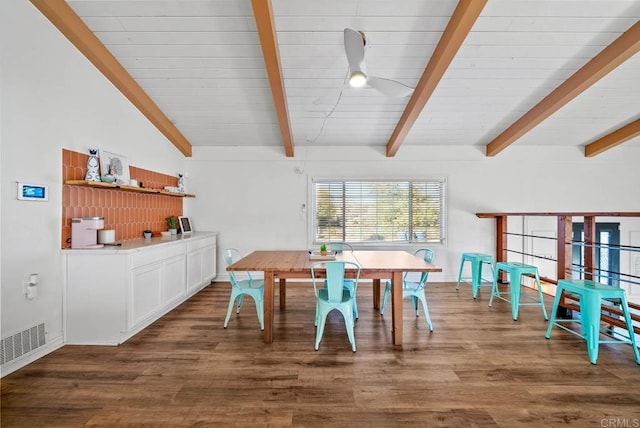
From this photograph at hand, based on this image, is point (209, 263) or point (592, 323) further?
point (209, 263)

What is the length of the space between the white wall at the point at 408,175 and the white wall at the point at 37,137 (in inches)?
85.6

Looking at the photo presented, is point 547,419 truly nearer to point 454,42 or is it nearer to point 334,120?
point 454,42

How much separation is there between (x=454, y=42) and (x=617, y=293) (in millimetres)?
2613

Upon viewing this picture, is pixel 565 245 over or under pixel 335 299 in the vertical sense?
over

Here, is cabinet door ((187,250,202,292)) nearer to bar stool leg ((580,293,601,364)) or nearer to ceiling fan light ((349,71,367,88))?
ceiling fan light ((349,71,367,88))

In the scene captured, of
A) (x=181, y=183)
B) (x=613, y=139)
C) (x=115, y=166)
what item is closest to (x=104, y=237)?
(x=115, y=166)

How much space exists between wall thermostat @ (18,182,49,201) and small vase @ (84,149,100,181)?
1.18 feet

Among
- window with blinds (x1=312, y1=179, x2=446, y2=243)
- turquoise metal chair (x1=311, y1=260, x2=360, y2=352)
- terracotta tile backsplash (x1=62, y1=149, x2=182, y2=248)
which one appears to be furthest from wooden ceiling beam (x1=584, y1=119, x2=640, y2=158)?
terracotta tile backsplash (x1=62, y1=149, x2=182, y2=248)

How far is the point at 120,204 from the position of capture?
3566 millimetres

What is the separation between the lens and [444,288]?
4.71 meters

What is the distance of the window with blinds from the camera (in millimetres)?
Result: 5191

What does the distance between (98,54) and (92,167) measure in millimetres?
1149

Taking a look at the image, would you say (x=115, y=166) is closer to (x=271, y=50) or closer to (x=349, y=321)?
(x=271, y=50)

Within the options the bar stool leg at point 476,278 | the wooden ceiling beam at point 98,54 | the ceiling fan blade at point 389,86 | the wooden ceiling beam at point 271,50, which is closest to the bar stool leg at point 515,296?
the bar stool leg at point 476,278
